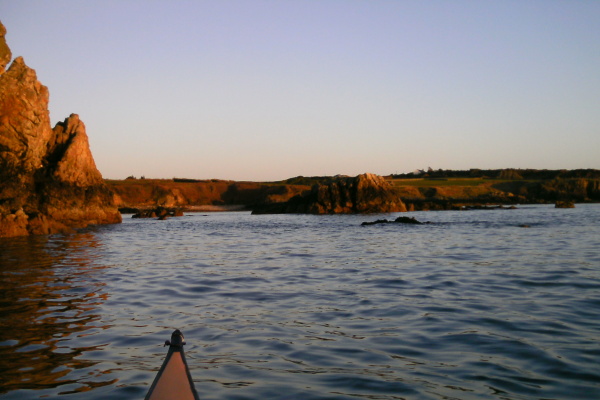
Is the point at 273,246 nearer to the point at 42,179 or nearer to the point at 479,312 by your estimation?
the point at 479,312

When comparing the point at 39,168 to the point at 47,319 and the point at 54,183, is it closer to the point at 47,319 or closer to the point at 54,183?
the point at 54,183

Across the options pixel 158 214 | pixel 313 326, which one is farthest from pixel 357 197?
pixel 313 326

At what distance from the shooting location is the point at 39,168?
3641cm

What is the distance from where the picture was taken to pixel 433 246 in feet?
74.2

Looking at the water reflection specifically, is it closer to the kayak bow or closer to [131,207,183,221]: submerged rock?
the kayak bow

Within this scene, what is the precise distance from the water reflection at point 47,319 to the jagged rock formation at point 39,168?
38.9 ft

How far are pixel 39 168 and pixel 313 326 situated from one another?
106ft

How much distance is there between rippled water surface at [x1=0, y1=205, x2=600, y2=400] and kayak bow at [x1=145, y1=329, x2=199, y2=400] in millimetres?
1510

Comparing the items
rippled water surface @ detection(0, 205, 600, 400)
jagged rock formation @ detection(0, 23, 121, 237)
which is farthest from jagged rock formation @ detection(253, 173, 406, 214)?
rippled water surface @ detection(0, 205, 600, 400)

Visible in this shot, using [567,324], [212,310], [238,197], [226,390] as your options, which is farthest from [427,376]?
[238,197]

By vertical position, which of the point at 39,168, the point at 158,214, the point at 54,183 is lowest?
the point at 158,214

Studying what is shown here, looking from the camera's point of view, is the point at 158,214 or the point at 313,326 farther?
the point at 158,214

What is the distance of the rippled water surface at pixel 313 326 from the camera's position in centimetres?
627

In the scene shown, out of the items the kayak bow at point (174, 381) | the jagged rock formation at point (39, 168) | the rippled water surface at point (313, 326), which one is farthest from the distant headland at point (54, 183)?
the kayak bow at point (174, 381)
